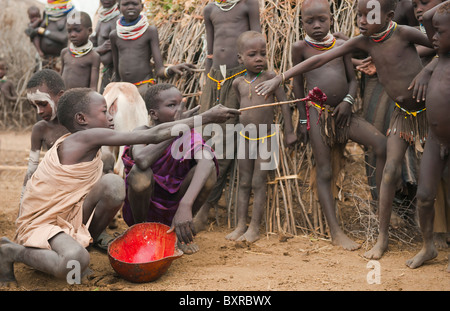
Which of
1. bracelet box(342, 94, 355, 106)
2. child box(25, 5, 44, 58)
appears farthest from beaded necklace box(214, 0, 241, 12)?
child box(25, 5, 44, 58)

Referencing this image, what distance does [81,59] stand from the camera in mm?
5379

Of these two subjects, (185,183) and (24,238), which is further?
(185,183)

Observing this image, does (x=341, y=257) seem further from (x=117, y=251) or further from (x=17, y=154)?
(x=17, y=154)

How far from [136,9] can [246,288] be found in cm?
327

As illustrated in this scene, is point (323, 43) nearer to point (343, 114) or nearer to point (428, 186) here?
point (343, 114)

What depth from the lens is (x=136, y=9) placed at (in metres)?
5.09

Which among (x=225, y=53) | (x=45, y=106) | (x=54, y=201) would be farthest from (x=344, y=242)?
(x=45, y=106)

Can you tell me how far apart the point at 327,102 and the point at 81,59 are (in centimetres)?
278

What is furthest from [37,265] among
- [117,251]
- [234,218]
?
[234,218]

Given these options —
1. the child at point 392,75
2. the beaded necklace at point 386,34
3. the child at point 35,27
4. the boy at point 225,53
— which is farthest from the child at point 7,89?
the beaded necklace at point 386,34

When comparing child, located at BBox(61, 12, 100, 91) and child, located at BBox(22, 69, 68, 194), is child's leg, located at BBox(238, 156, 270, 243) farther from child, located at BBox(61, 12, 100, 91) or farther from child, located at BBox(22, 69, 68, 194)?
child, located at BBox(61, 12, 100, 91)

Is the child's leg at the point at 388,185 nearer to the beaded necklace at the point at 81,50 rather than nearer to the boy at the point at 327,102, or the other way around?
the boy at the point at 327,102

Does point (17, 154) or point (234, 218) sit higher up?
point (234, 218)

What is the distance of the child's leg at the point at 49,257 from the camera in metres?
2.85
